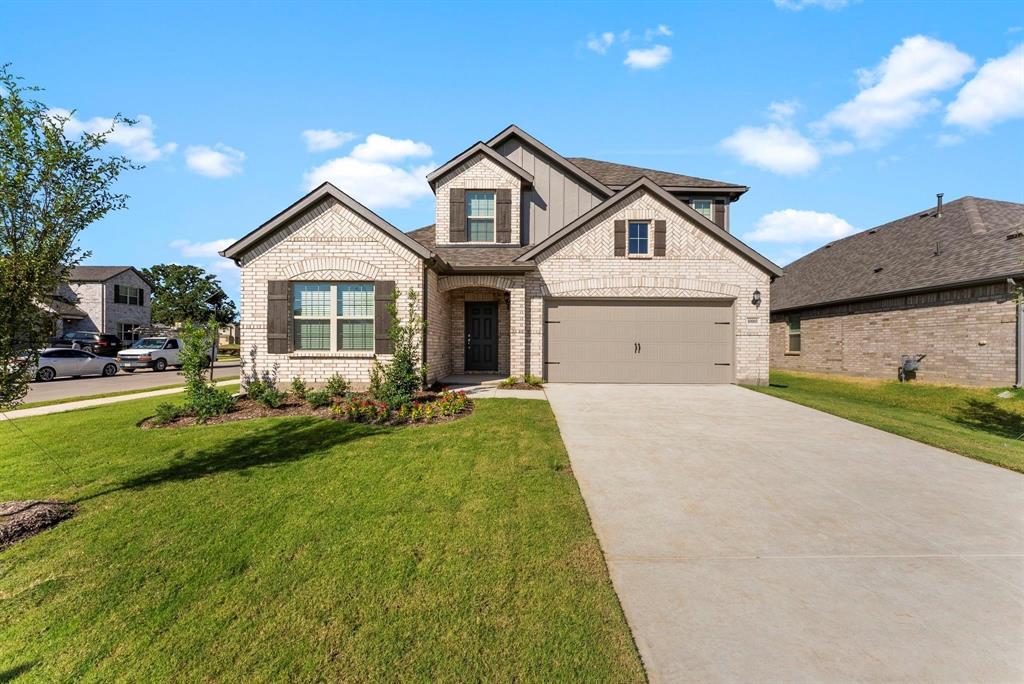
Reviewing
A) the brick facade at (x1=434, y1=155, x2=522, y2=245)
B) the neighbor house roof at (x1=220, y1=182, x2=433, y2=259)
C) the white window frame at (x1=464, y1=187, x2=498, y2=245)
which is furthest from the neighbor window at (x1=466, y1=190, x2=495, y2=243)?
the neighbor house roof at (x1=220, y1=182, x2=433, y2=259)

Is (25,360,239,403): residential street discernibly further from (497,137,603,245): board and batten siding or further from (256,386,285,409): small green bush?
(497,137,603,245): board and batten siding

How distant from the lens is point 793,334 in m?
21.5

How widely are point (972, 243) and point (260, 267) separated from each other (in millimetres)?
23759

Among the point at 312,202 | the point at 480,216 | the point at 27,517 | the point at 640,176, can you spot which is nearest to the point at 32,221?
the point at 27,517

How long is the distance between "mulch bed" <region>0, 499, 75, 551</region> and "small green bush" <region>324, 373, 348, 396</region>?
5796mm

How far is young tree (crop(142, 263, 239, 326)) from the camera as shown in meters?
50.6

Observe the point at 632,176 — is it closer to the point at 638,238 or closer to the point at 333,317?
the point at 638,238

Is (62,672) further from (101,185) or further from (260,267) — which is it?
(260,267)

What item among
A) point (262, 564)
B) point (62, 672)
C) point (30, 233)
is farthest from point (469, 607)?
point (30, 233)

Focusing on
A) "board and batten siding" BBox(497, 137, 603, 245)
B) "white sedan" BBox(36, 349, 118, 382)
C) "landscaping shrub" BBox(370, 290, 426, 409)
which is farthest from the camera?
"white sedan" BBox(36, 349, 118, 382)

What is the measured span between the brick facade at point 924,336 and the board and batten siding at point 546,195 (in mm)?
12305

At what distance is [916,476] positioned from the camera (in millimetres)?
5328

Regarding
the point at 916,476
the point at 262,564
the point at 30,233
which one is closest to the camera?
the point at 262,564

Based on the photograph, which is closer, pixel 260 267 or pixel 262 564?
pixel 262 564
